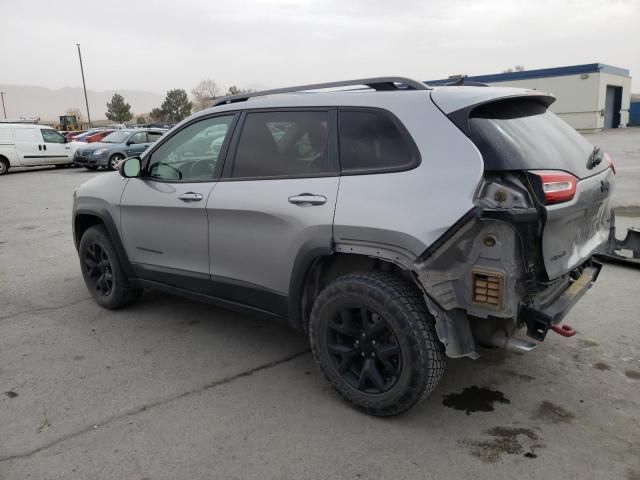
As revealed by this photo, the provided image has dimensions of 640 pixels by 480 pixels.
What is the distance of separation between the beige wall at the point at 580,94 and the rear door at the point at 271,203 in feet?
129

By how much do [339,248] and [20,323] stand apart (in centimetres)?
324

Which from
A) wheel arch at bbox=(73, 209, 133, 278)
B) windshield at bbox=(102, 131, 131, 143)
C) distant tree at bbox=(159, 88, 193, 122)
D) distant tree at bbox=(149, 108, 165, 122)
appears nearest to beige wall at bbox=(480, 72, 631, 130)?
windshield at bbox=(102, 131, 131, 143)

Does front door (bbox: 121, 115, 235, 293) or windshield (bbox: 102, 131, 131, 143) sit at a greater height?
windshield (bbox: 102, 131, 131, 143)

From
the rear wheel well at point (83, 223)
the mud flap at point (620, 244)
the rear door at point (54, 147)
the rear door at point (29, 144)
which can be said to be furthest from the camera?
the rear door at point (54, 147)

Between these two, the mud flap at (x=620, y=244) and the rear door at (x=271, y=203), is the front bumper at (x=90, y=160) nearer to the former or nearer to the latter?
Answer: the rear door at (x=271, y=203)

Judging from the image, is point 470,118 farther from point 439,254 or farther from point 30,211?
point 30,211

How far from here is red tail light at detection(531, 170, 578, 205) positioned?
8.59 feet

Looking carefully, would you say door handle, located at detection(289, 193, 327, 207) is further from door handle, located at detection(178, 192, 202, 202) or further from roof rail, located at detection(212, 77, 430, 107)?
door handle, located at detection(178, 192, 202, 202)

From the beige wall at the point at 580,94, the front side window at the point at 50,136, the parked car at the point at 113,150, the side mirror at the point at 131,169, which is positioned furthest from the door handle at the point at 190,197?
the beige wall at the point at 580,94

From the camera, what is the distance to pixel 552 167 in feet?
9.10

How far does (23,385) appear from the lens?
352 cm

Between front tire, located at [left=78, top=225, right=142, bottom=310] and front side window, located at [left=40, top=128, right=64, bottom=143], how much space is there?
1776cm

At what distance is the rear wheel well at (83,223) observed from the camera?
497cm

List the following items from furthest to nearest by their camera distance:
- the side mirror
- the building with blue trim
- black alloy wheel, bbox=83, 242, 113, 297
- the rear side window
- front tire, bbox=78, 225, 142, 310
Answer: the building with blue trim → black alloy wheel, bbox=83, 242, 113, 297 → front tire, bbox=78, 225, 142, 310 → the side mirror → the rear side window
